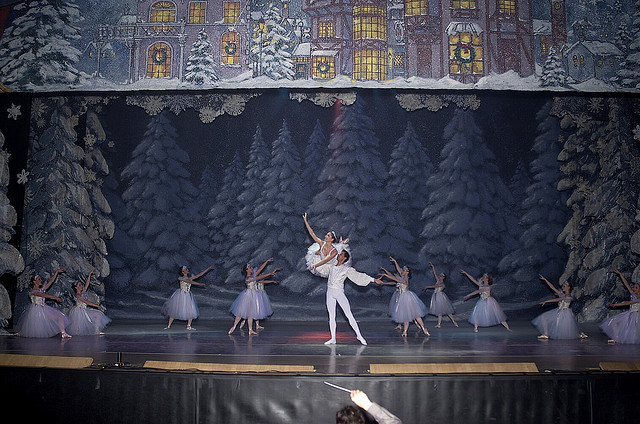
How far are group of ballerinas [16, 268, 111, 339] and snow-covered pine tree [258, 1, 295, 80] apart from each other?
5471 millimetres

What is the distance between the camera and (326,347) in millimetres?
9172

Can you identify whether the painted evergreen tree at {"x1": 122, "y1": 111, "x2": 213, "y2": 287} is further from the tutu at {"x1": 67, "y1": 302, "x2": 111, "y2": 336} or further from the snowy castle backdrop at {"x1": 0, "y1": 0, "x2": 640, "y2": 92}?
the tutu at {"x1": 67, "y1": 302, "x2": 111, "y2": 336}

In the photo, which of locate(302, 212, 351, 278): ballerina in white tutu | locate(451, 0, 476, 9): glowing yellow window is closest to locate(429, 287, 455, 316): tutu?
locate(302, 212, 351, 278): ballerina in white tutu

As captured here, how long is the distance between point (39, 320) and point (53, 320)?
228mm

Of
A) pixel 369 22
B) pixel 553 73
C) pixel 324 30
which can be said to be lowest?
pixel 553 73

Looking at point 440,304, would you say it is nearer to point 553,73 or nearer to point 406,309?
point 406,309

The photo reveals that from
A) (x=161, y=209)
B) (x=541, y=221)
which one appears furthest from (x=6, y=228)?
(x=541, y=221)

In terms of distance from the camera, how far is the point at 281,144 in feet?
46.2

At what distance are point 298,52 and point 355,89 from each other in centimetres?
153

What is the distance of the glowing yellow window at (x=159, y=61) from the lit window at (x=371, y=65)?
394cm

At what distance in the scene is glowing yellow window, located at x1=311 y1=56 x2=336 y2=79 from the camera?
12570mm

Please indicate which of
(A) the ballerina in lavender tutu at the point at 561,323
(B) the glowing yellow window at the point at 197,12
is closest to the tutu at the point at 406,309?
(A) the ballerina in lavender tutu at the point at 561,323

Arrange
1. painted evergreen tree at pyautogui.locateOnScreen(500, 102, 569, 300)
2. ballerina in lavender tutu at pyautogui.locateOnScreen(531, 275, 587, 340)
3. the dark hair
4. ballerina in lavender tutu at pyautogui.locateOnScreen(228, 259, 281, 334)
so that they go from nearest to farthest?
1. the dark hair
2. ballerina in lavender tutu at pyautogui.locateOnScreen(531, 275, 587, 340)
3. ballerina in lavender tutu at pyautogui.locateOnScreen(228, 259, 281, 334)
4. painted evergreen tree at pyautogui.locateOnScreen(500, 102, 569, 300)

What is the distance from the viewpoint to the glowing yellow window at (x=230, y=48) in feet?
41.4
